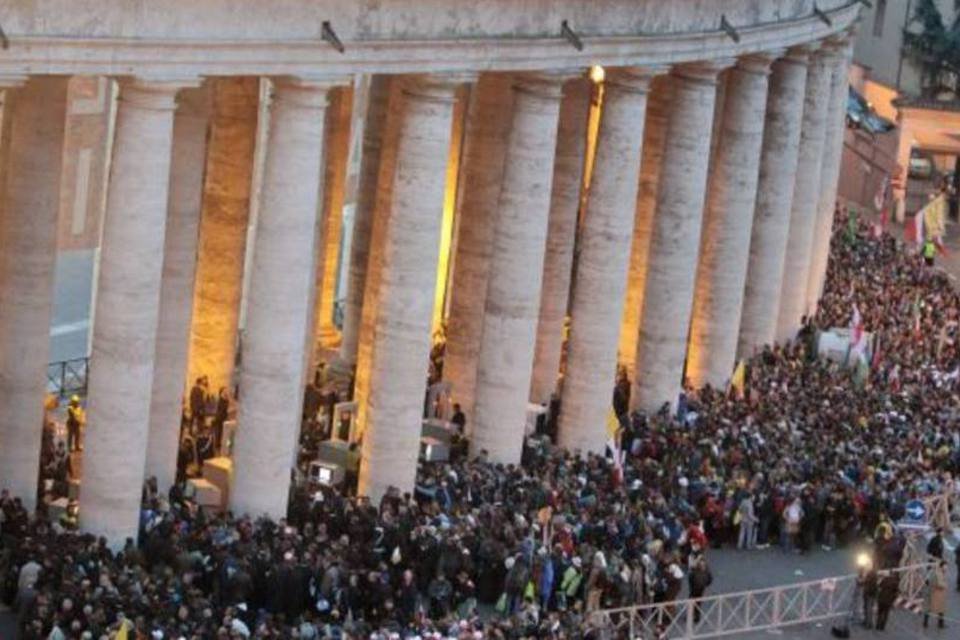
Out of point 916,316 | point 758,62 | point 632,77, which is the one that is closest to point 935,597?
point 632,77

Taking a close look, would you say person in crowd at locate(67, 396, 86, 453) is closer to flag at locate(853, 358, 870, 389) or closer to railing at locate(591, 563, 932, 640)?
railing at locate(591, 563, 932, 640)

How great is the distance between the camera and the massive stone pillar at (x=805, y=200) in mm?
94688

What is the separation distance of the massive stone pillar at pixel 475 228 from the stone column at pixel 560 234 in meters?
1.81

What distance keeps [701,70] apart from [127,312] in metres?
23.6

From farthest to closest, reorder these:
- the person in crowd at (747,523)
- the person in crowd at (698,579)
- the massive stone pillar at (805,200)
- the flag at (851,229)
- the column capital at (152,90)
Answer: the flag at (851,229), the massive stone pillar at (805,200), the person in crowd at (747,523), the person in crowd at (698,579), the column capital at (152,90)

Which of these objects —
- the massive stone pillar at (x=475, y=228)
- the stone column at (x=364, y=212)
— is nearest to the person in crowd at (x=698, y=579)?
the massive stone pillar at (x=475, y=228)

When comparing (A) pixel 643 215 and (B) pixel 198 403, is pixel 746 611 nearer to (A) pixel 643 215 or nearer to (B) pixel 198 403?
(B) pixel 198 403

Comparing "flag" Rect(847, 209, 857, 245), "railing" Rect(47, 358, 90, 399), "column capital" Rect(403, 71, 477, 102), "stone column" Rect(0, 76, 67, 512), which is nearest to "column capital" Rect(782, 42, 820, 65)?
"railing" Rect(47, 358, 90, 399)

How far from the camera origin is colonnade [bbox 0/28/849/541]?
61.4 metres

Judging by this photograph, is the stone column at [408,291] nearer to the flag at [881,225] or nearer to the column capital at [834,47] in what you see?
the column capital at [834,47]

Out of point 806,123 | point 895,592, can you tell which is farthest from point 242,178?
point 806,123

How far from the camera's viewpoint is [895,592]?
6725cm

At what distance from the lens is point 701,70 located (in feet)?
259

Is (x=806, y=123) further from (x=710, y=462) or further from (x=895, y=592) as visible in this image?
(x=895, y=592)
